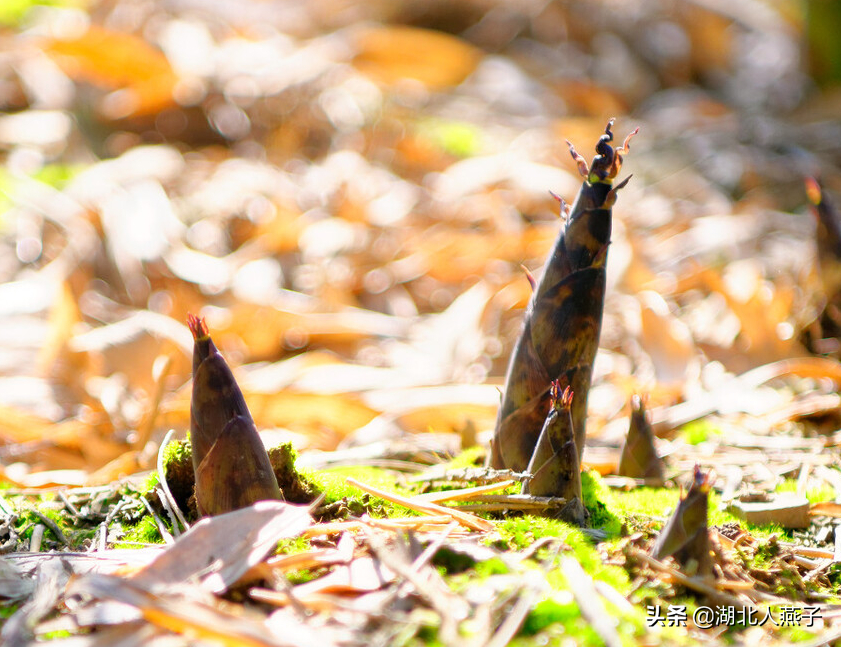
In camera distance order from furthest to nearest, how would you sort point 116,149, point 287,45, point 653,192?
point 287,45
point 116,149
point 653,192

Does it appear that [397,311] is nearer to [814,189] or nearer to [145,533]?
[814,189]

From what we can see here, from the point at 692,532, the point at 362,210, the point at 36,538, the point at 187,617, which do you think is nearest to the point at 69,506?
the point at 36,538

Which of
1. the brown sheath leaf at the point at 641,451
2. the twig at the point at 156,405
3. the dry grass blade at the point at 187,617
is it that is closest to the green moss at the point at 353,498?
the dry grass blade at the point at 187,617

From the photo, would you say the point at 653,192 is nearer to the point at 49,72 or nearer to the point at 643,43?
the point at 643,43

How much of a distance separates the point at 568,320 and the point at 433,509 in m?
0.39

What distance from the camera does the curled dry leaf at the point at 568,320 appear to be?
120cm

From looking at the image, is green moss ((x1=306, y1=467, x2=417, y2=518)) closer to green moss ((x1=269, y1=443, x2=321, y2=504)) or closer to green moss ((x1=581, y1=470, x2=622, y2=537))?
green moss ((x1=269, y1=443, x2=321, y2=504))

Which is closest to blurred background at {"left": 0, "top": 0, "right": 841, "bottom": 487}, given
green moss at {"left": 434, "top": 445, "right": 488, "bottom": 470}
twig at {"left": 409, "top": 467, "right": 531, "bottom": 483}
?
green moss at {"left": 434, "top": 445, "right": 488, "bottom": 470}

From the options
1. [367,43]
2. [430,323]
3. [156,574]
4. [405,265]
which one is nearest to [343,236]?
[405,265]

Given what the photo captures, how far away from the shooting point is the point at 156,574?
980 millimetres

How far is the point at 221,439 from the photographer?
1127mm

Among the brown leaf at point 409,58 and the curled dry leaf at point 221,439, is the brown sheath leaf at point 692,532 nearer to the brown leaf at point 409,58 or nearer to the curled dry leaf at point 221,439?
the curled dry leaf at point 221,439

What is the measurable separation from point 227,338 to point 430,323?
A: 0.90m

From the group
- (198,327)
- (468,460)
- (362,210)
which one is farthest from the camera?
(362,210)
